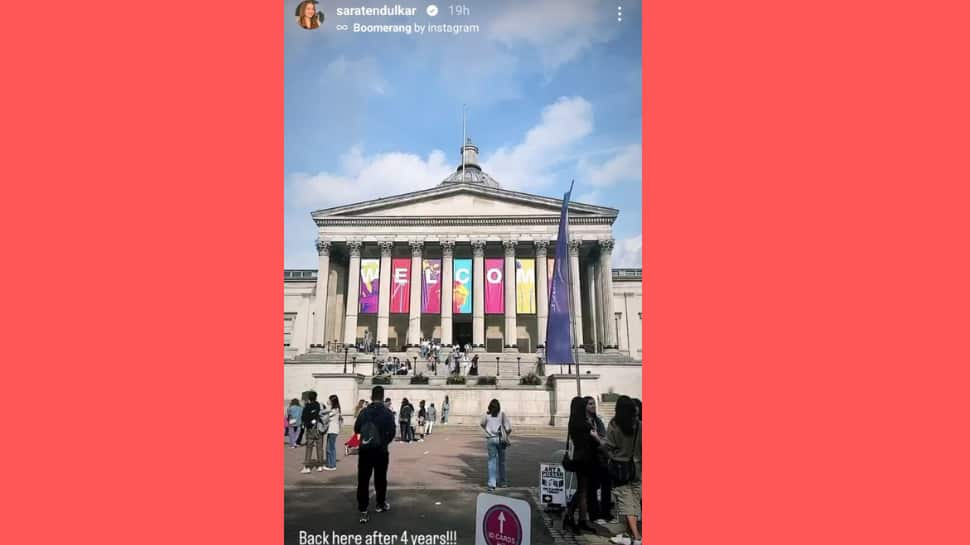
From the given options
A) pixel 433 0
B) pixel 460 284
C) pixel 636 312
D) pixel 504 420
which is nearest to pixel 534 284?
pixel 460 284

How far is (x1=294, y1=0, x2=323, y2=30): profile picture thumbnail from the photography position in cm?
750

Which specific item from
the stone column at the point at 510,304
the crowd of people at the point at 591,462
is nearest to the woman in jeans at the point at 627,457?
the crowd of people at the point at 591,462

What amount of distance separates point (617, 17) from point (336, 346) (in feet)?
89.0

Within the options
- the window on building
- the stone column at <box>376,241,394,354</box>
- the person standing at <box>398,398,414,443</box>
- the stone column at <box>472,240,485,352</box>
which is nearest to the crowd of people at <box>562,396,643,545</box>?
the person standing at <box>398,398,414,443</box>

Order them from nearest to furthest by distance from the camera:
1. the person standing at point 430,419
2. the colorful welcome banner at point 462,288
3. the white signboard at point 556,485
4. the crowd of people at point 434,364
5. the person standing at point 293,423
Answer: the white signboard at point 556,485
the person standing at point 293,423
the person standing at point 430,419
the crowd of people at point 434,364
the colorful welcome banner at point 462,288

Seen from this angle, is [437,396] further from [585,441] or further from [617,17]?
[617,17]

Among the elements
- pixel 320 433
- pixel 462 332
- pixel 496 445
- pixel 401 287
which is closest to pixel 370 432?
pixel 496 445

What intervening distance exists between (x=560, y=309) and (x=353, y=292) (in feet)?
81.7

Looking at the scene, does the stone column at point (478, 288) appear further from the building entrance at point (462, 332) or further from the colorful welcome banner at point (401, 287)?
the building entrance at point (462, 332)

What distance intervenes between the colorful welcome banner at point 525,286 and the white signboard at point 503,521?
25.5 meters

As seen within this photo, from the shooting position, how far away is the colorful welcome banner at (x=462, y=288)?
103ft

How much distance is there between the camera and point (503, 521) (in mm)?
5492

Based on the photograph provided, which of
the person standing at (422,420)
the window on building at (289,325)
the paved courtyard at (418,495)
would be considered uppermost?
the window on building at (289,325)

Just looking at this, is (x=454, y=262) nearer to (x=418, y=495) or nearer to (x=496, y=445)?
(x=496, y=445)
